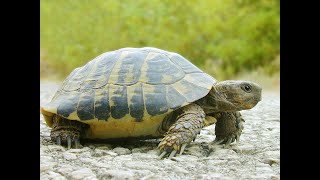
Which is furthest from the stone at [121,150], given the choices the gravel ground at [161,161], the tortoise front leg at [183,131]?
the tortoise front leg at [183,131]

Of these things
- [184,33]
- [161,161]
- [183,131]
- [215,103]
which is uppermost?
[184,33]

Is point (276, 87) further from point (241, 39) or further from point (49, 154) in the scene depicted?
point (49, 154)

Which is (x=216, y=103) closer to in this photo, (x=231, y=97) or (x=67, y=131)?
(x=231, y=97)

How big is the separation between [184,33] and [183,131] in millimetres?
4782

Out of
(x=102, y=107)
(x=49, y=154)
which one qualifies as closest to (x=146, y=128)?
(x=102, y=107)

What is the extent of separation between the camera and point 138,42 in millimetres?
5777

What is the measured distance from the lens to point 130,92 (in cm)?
209

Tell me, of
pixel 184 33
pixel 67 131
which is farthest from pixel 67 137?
pixel 184 33

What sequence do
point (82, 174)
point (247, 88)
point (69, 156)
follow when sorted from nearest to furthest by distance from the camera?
point (82, 174), point (69, 156), point (247, 88)

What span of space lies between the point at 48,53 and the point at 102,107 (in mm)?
3968

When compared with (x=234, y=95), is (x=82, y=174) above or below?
below

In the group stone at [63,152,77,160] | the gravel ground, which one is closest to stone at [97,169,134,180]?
the gravel ground

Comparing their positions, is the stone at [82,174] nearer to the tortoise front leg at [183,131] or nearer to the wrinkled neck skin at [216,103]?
the tortoise front leg at [183,131]

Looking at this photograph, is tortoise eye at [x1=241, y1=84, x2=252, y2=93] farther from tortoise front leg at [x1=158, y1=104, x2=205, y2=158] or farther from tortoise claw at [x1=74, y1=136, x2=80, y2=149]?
tortoise claw at [x1=74, y1=136, x2=80, y2=149]
